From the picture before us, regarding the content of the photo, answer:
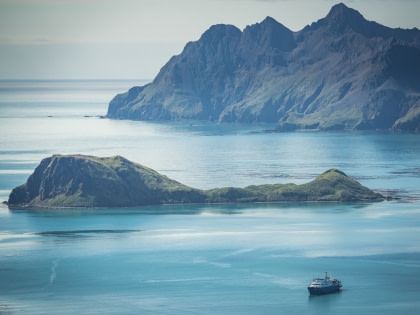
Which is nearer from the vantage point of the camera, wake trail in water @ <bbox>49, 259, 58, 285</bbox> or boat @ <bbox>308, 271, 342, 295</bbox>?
boat @ <bbox>308, 271, 342, 295</bbox>

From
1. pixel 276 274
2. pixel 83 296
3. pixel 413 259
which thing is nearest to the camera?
pixel 83 296

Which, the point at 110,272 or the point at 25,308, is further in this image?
the point at 110,272

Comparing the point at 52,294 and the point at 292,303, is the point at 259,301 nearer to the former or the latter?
the point at 292,303

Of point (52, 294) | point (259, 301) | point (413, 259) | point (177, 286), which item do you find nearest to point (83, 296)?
point (52, 294)

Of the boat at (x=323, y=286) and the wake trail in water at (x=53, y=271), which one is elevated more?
the boat at (x=323, y=286)

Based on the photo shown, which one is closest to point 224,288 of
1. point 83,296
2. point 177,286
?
point 177,286

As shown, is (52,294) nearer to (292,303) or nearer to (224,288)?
(224,288)

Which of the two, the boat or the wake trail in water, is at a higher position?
the boat

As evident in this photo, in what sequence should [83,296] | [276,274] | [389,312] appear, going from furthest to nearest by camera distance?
[276,274]
[83,296]
[389,312]
